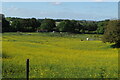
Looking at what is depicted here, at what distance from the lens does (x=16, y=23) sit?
127 metres

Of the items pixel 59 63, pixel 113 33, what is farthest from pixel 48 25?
pixel 59 63

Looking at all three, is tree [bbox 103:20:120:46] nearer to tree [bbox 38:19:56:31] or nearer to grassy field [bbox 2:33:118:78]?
grassy field [bbox 2:33:118:78]

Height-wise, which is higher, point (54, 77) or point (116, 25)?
point (116, 25)

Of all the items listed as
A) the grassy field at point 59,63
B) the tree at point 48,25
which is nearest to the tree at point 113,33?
the grassy field at point 59,63

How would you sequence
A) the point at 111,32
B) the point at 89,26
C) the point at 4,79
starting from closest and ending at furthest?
the point at 4,79 → the point at 111,32 → the point at 89,26

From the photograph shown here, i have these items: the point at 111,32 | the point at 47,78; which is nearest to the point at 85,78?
the point at 47,78

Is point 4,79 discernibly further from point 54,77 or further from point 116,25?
point 116,25

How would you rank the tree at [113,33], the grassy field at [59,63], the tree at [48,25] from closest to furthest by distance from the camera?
the grassy field at [59,63] → the tree at [113,33] → the tree at [48,25]

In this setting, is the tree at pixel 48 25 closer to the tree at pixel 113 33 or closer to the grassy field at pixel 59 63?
the tree at pixel 113 33

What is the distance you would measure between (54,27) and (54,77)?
141 meters

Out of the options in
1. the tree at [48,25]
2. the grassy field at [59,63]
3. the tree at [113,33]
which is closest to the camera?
the grassy field at [59,63]

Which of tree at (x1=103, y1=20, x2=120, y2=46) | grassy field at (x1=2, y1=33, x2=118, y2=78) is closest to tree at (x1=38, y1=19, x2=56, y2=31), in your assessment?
tree at (x1=103, y1=20, x2=120, y2=46)

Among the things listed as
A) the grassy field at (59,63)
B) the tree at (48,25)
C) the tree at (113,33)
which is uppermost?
the tree at (48,25)

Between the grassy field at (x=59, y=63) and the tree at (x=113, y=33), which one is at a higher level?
→ the tree at (x=113, y=33)
